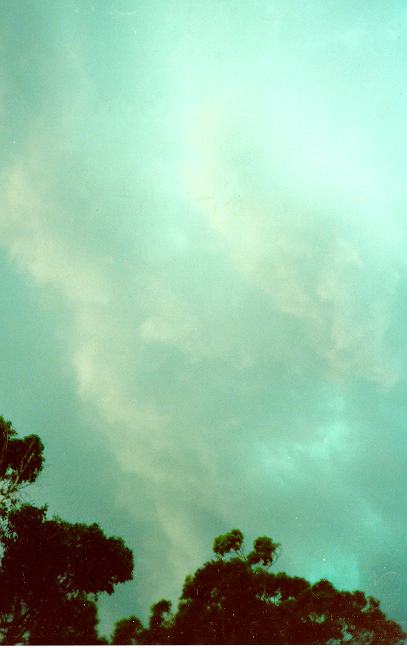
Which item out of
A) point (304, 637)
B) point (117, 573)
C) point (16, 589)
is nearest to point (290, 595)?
point (304, 637)

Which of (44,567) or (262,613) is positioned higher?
(262,613)

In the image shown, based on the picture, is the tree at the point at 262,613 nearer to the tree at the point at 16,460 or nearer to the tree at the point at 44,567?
the tree at the point at 44,567

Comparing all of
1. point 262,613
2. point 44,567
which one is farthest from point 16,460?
point 262,613

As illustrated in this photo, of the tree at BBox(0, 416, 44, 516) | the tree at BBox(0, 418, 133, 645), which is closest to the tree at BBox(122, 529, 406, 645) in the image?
the tree at BBox(0, 418, 133, 645)

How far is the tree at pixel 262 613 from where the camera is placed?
11.0 metres

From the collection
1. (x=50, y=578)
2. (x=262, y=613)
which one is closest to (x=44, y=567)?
(x=50, y=578)

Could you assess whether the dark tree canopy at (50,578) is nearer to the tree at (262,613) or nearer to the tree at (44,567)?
the tree at (44,567)

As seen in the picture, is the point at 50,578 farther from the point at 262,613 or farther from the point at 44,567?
the point at 262,613

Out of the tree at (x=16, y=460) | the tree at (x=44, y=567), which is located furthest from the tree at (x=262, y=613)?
the tree at (x=16, y=460)

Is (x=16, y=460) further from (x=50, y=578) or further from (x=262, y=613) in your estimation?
(x=262, y=613)

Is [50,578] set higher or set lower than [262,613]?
lower

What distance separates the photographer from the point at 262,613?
1132 centimetres

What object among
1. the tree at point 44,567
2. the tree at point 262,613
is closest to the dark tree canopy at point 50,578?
the tree at point 44,567

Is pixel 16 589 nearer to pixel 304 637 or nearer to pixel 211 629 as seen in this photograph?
pixel 211 629
